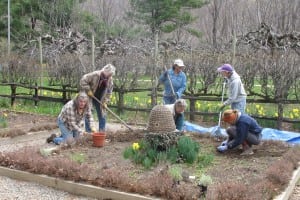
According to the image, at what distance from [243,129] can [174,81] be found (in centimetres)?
251

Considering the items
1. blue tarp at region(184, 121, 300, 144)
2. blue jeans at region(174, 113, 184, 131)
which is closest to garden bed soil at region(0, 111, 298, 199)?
blue jeans at region(174, 113, 184, 131)

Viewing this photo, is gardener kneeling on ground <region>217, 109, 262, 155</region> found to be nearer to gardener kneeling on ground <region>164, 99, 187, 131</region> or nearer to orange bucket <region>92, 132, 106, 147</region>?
gardener kneeling on ground <region>164, 99, 187, 131</region>

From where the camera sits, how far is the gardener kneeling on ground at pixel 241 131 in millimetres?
7203

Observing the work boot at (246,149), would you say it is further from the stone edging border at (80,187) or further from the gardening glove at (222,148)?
the stone edging border at (80,187)

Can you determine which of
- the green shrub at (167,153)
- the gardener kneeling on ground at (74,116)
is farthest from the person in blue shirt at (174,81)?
the green shrub at (167,153)

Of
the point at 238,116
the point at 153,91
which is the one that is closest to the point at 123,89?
the point at 153,91

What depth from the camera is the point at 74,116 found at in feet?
26.5

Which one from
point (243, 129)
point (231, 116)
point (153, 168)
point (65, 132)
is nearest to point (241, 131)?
point (243, 129)

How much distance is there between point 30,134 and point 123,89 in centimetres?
353

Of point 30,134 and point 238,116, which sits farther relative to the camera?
point 30,134

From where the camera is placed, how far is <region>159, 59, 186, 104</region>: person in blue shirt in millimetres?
9258

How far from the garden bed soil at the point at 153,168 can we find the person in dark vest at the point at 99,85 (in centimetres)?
65

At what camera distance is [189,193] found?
520 centimetres

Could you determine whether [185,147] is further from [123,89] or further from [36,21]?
[36,21]
